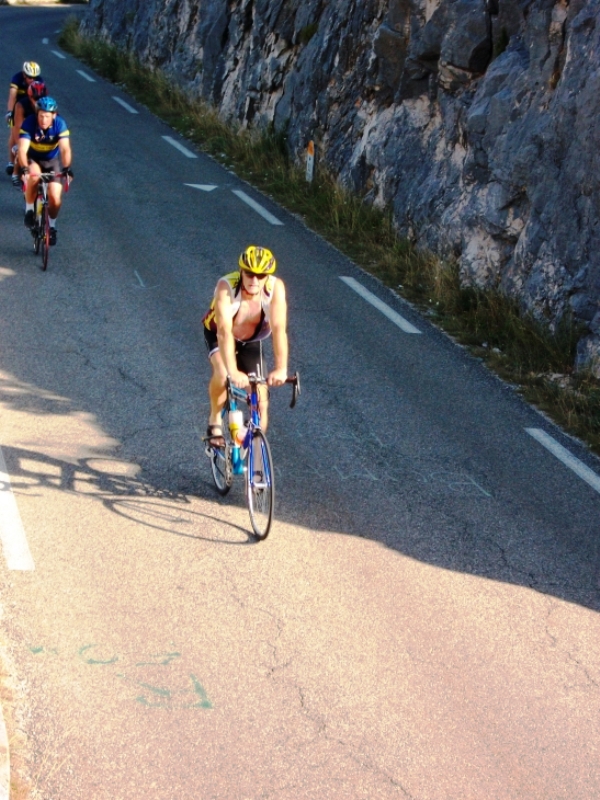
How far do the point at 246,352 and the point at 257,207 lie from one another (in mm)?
9732

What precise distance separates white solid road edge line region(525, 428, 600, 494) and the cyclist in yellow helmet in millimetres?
3044

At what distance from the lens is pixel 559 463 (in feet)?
29.4

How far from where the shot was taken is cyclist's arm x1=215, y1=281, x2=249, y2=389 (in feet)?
22.2

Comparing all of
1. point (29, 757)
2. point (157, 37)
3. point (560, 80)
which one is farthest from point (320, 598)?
point (157, 37)

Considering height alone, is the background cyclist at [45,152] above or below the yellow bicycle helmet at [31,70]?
below

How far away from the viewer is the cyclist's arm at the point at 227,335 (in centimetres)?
676

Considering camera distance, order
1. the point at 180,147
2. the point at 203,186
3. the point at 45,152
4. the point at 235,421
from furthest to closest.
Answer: the point at 180,147 < the point at 203,186 < the point at 45,152 < the point at 235,421

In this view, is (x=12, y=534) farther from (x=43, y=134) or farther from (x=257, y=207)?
(x=257, y=207)

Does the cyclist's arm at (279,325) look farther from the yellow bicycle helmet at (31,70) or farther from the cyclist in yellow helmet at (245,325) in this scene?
the yellow bicycle helmet at (31,70)

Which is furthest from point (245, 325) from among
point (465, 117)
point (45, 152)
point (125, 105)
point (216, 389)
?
point (125, 105)

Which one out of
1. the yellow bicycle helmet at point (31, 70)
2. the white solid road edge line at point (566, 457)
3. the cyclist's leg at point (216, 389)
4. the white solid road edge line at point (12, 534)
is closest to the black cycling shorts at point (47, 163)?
the yellow bicycle helmet at point (31, 70)

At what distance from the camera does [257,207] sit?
55.4 feet

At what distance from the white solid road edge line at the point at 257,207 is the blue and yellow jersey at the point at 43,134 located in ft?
13.7

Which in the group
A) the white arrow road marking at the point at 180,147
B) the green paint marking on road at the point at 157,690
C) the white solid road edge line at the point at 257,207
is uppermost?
the green paint marking on road at the point at 157,690
